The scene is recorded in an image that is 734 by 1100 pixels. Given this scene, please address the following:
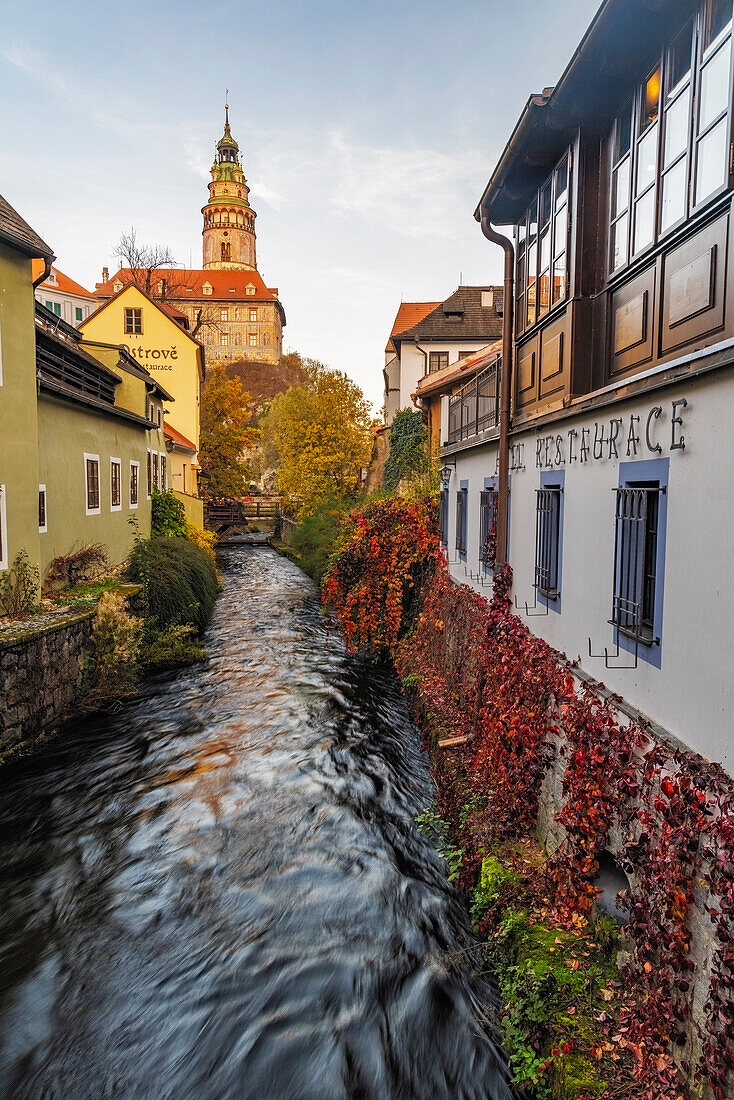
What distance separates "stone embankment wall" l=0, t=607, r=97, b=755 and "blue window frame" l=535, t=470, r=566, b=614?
717cm

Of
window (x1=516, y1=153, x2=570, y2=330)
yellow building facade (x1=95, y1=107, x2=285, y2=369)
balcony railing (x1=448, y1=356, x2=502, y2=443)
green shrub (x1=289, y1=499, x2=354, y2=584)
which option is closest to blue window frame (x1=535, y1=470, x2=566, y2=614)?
window (x1=516, y1=153, x2=570, y2=330)

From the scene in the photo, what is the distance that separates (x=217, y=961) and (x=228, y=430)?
3857 cm

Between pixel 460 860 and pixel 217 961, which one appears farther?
pixel 460 860

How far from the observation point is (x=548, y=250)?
26.9 feet

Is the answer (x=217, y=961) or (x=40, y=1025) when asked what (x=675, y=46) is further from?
(x=40, y=1025)

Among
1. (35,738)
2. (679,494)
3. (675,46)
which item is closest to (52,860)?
(35,738)

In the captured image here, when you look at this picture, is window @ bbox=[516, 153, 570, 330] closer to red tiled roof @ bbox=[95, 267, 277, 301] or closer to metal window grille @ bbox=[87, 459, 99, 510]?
metal window grille @ bbox=[87, 459, 99, 510]

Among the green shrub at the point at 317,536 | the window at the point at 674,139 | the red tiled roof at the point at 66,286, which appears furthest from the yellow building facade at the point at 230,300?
the window at the point at 674,139

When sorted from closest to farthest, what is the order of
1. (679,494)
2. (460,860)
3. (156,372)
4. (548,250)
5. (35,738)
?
(679,494), (460,860), (548,250), (35,738), (156,372)

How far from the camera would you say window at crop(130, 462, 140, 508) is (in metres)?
20.0

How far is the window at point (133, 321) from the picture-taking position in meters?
33.4

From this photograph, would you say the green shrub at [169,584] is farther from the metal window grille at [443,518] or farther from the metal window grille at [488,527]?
the metal window grille at [488,527]

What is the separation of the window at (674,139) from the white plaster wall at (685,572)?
1.52 metres

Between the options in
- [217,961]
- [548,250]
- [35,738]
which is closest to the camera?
[217,961]
